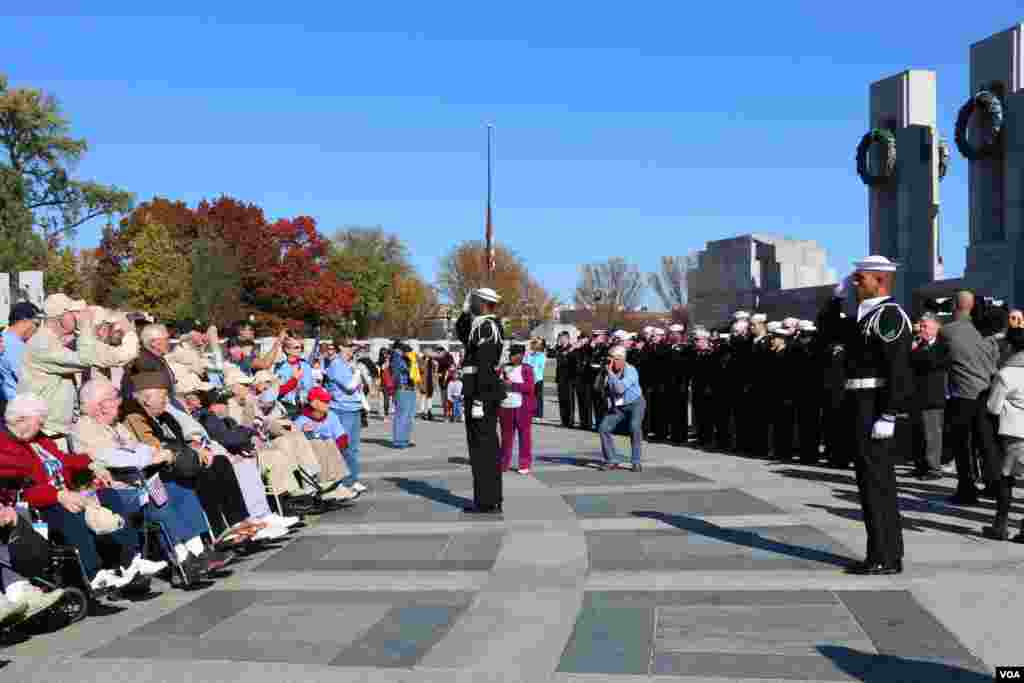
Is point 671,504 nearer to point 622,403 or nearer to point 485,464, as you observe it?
point 485,464

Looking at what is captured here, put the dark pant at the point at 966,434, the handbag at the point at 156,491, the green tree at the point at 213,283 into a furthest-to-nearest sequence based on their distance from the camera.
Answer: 1. the green tree at the point at 213,283
2. the dark pant at the point at 966,434
3. the handbag at the point at 156,491

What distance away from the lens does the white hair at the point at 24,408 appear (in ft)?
22.2

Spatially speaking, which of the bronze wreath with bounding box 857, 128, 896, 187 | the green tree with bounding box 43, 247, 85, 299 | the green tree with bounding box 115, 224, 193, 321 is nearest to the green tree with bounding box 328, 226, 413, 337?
the green tree with bounding box 115, 224, 193, 321

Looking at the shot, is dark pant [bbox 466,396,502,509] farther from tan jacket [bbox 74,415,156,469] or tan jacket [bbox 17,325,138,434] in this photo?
tan jacket [bbox 74,415,156,469]

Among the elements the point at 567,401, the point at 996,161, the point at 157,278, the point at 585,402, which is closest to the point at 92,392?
the point at 585,402

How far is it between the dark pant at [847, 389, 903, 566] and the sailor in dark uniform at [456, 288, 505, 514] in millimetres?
3916

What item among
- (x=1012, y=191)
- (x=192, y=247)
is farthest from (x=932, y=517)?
(x=192, y=247)

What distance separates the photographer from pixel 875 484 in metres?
7.66

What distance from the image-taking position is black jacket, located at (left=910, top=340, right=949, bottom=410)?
11.6 meters

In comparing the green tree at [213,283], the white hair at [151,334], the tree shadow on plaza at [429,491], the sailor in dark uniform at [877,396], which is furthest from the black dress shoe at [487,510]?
the green tree at [213,283]

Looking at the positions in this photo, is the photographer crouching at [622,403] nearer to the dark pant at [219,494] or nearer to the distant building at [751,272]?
the dark pant at [219,494]

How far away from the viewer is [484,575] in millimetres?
7824

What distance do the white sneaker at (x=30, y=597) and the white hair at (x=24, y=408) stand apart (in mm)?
1038

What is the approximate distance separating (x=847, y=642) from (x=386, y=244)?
322ft
